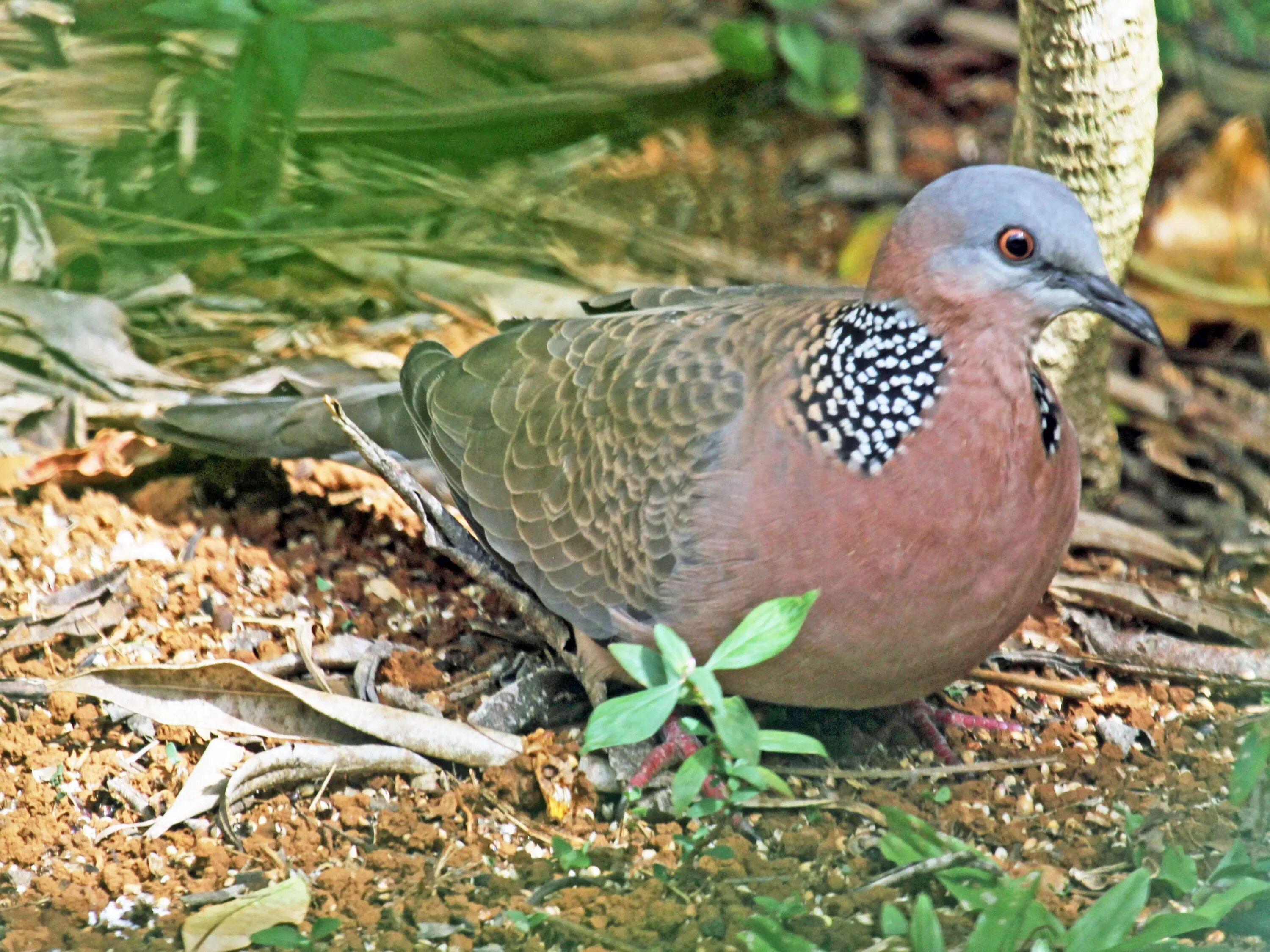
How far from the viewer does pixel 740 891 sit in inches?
115

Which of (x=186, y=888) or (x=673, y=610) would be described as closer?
(x=186, y=888)

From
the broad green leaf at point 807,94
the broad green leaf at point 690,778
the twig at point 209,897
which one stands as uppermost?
the broad green leaf at point 807,94

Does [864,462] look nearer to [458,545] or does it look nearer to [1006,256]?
[1006,256]

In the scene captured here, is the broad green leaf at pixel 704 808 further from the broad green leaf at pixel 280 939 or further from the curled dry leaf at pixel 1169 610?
the curled dry leaf at pixel 1169 610

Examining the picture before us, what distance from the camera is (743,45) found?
5.93 meters

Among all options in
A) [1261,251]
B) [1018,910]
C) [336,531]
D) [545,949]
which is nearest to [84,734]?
[336,531]

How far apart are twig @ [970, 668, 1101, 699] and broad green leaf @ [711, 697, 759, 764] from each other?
108cm

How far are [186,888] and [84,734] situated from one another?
2.06 ft

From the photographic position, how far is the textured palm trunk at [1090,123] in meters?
3.68

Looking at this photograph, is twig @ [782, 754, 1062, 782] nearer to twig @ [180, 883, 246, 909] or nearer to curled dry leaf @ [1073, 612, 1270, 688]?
curled dry leaf @ [1073, 612, 1270, 688]

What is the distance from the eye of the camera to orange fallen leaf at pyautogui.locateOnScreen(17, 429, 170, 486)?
4.24 m

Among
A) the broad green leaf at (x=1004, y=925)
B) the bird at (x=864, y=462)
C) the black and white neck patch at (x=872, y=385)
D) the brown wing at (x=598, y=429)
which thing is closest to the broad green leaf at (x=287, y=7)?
the brown wing at (x=598, y=429)

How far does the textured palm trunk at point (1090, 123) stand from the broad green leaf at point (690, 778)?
1.82 m

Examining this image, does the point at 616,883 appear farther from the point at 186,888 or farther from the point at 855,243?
the point at 855,243
